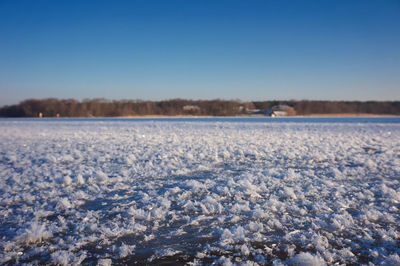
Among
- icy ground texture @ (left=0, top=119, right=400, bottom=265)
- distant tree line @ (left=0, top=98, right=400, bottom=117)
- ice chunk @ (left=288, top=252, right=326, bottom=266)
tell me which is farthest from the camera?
distant tree line @ (left=0, top=98, right=400, bottom=117)

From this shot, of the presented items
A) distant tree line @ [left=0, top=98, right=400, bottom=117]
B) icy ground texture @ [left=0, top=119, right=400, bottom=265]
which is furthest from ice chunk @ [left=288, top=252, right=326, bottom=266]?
distant tree line @ [left=0, top=98, right=400, bottom=117]

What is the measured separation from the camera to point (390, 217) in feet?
9.34

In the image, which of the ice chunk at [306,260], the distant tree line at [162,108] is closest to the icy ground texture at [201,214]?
the ice chunk at [306,260]

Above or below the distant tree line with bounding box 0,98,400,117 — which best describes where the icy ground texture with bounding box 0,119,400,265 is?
below

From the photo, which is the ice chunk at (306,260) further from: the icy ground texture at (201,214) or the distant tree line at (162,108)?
the distant tree line at (162,108)

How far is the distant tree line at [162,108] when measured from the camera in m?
58.2

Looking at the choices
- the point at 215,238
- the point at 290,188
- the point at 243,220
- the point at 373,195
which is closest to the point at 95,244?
the point at 215,238

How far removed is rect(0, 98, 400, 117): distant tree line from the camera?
58.2 meters

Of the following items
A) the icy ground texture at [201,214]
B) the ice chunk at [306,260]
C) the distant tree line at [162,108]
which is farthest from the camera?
the distant tree line at [162,108]

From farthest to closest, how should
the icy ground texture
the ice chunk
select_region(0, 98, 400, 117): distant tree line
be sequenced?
1. select_region(0, 98, 400, 117): distant tree line
2. the icy ground texture
3. the ice chunk

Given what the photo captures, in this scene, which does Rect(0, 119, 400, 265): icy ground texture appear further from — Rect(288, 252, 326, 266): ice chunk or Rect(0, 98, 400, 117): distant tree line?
Rect(0, 98, 400, 117): distant tree line

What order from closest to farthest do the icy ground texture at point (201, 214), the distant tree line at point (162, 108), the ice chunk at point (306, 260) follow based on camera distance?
the ice chunk at point (306, 260)
the icy ground texture at point (201, 214)
the distant tree line at point (162, 108)

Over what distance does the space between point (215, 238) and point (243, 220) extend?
0.52 m

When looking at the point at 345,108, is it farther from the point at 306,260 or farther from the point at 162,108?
the point at 306,260
